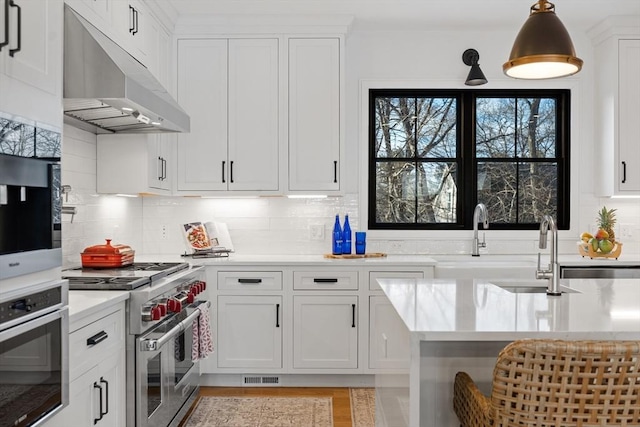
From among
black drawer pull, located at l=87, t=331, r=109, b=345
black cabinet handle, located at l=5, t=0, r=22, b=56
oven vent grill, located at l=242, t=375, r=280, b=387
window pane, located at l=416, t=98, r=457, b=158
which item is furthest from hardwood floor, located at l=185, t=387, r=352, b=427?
black cabinet handle, located at l=5, t=0, r=22, b=56

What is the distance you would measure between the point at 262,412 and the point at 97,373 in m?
1.46

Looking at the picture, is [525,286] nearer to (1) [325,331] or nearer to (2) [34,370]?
(1) [325,331]

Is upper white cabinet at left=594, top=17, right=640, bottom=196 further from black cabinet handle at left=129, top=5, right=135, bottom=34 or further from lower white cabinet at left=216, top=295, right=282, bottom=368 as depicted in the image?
black cabinet handle at left=129, top=5, right=135, bottom=34

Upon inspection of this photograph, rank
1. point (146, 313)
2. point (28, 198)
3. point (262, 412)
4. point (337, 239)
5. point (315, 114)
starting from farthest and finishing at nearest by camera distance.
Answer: point (337, 239) → point (315, 114) → point (262, 412) → point (146, 313) → point (28, 198)

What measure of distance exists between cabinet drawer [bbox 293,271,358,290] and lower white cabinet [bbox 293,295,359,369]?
70mm

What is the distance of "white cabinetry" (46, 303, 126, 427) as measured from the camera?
200 centimetres

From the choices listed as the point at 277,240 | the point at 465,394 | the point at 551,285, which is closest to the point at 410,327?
the point at 465,394

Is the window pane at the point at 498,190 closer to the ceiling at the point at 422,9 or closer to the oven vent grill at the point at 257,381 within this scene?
the ceiling at the point at 422,9

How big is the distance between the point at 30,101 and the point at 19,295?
0.56 m

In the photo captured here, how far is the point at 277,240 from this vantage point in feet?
14.5

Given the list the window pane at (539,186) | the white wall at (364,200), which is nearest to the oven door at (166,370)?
the white wall at (364,200)

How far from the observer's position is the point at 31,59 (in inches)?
63.2

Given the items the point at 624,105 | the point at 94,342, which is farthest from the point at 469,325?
the point at 624,105

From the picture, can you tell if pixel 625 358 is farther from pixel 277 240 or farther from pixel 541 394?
pixel 277 240
